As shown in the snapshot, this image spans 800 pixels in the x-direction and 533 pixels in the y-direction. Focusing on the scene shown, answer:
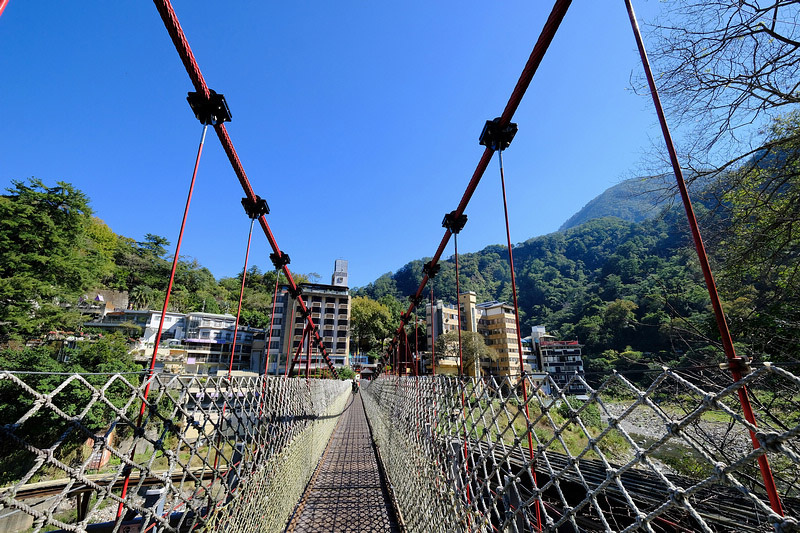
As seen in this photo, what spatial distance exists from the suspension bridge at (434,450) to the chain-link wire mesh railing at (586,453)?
1 cm

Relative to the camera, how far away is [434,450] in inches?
92.5

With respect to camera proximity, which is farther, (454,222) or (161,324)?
(454,222)

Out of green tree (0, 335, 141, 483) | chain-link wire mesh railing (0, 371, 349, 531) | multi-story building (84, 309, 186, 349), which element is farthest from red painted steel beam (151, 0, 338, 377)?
multi-story building (84, 309, 186, 349)

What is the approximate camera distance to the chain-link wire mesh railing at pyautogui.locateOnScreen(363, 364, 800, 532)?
2.59ft

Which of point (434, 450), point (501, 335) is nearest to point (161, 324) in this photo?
point (434, 450)

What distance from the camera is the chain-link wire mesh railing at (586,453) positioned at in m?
0.79

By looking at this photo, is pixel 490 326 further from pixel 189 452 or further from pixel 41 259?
pixel 189 452

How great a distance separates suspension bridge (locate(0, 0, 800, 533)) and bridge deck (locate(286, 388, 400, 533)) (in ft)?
0.07

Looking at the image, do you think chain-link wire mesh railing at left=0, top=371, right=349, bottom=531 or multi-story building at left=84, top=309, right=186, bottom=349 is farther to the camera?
multi-story building at left=84, top=309, right=186, bottom=349

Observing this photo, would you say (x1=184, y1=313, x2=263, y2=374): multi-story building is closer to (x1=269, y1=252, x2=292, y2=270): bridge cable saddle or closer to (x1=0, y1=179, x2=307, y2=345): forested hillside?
(x1=0, y1=179, x2=307, y2=345): forested hillside

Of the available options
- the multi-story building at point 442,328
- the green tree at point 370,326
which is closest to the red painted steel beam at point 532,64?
the multi-story building at point 442,328

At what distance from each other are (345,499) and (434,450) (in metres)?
1.65

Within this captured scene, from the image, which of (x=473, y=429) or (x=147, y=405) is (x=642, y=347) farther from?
(x=147, y=405)

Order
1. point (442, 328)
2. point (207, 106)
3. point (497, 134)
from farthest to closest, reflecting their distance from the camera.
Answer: point (442, 328), point (497, 134), point (207, 106)
